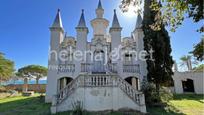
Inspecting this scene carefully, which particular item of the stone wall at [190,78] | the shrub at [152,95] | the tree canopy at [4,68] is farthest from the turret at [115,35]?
the tree canopy at [4,68]

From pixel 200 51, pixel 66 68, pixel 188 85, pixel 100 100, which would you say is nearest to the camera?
pixel 200 51

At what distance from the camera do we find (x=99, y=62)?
15.3 meters

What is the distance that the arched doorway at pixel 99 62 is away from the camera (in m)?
15.0

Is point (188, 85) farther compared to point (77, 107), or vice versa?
point (188, 85)

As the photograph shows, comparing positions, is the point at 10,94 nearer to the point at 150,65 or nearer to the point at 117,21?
the point at 117,21

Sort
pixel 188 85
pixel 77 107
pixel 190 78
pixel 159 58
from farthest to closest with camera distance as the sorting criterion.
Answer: pixel 188 85
pixel 190 78
pixel 159 58
pixel 77 107

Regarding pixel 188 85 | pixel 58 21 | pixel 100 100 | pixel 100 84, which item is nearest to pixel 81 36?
pixel 58 21

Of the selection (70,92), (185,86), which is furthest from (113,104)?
(185,86)

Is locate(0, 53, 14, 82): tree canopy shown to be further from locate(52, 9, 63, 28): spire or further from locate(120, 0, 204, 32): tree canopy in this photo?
locate(120, 0, 204, 32): tree canopy

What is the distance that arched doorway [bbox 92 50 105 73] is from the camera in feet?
49.2

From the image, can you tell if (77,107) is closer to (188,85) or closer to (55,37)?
(55,37)

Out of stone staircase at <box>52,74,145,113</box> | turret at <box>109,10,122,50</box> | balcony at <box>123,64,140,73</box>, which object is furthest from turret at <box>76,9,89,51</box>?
stone staircase at <box>52,74,145,113</box>

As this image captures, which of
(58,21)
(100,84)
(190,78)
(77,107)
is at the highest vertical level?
(58,21)

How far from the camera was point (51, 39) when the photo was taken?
15.1m
